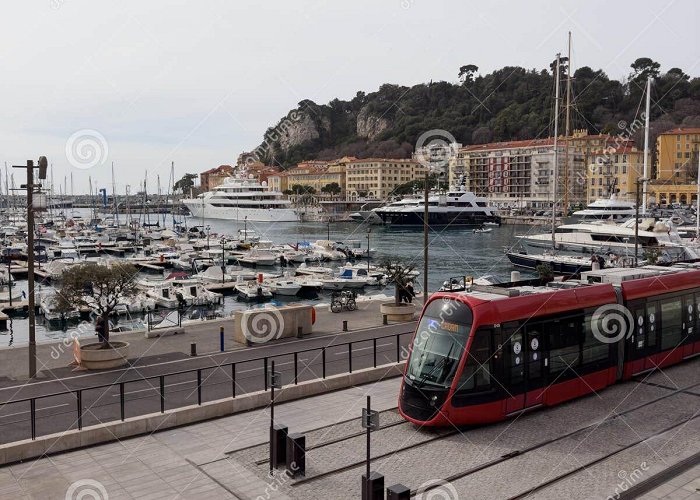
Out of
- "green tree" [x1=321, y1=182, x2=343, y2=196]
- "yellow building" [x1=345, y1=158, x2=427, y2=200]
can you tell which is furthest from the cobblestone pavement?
"green tree" [x1=321, y1=182, x2=343, y2=196]

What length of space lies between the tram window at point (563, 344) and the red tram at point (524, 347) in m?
0.02

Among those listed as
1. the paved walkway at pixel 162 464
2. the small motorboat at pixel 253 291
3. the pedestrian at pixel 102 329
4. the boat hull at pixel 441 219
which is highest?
the boat hull at pixel 441 219

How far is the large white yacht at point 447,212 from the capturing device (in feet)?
371

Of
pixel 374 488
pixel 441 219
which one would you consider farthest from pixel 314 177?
pixel 374 488

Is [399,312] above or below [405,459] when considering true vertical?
above

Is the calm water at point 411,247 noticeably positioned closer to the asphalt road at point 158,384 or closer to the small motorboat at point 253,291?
the small motorboat at point 253,291

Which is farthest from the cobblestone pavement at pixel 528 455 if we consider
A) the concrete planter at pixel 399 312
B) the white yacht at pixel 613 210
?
the white yacht at pixel 613 210

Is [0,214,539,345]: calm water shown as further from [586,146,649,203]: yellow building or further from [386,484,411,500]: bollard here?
[586,146,649,203]: yellow building

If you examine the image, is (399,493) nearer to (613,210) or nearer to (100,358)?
(100,358)

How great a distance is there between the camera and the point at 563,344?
12109 mm

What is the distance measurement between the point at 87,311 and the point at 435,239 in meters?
62.6

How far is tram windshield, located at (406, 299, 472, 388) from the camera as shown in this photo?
35.0 ft

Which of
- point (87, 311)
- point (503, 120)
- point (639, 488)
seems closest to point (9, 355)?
point (639, 488)

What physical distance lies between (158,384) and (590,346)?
28.0 ft
